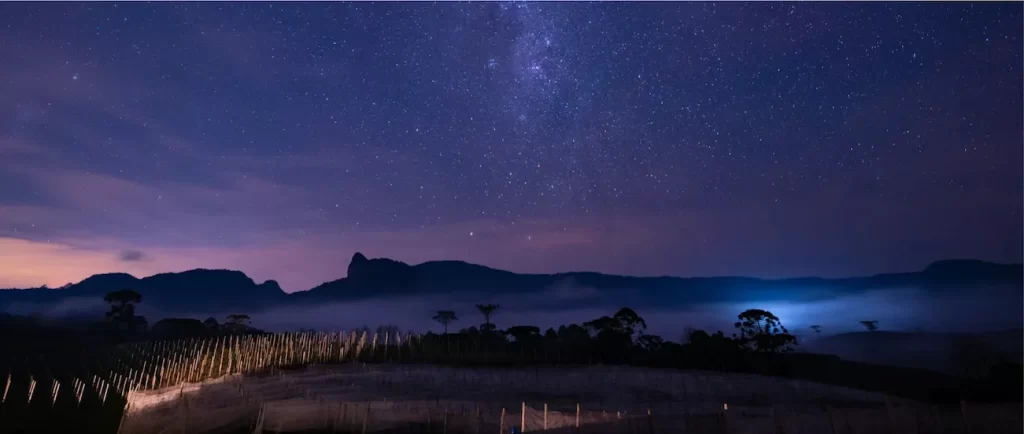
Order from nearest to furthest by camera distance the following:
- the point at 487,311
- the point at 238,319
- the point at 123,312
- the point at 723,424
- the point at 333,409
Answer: the point at 723,424, the point at 333,409, the point at 123,312, the point at 487,311, the point at 238,319

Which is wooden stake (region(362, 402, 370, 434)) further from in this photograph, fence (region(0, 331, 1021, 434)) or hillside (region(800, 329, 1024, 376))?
hillside (region(800, 329, 1024, 376))

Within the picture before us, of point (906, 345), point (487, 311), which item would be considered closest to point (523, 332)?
point (487, 311)

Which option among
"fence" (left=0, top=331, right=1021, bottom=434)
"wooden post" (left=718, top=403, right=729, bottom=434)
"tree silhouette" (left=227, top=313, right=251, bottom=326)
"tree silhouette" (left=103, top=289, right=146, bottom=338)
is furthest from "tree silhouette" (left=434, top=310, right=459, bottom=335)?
"wooden post" (left=718, top=403, right=729, bottom=434)

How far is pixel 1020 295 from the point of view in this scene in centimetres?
11156

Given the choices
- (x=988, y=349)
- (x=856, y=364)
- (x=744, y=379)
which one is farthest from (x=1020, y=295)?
(x=744, y=379)

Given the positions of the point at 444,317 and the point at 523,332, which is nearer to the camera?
the point at 523,332

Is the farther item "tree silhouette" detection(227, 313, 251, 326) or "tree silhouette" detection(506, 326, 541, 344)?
"tree silhouette" detection(227, 313, 251, 326)

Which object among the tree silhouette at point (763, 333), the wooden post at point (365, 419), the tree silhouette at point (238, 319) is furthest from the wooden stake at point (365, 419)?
the tree silhouette at point (238, 319)

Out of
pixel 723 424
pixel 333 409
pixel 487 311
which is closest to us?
pixel 723 424

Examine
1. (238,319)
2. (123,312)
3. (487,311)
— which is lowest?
(238,319)

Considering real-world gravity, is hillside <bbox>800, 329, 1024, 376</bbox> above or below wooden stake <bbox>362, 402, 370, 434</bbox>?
below

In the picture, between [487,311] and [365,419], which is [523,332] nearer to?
[487,311]

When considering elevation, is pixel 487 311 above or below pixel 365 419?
above

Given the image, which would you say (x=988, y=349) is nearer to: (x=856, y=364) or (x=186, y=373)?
(x=856, y=364)
